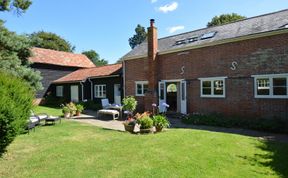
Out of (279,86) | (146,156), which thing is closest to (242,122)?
(279,86)

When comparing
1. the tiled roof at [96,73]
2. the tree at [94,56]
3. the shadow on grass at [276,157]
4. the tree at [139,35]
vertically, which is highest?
the tree at [139,35]

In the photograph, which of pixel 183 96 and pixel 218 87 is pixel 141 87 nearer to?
pixel 183 96

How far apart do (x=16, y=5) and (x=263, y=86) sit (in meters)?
18.6

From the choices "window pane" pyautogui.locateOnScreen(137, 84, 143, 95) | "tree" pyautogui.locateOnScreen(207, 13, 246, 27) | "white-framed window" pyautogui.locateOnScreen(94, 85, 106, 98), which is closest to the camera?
"window pane" pyautogui.locateOnScreen(137, 84, 143, 95)

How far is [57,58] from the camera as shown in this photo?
1232 inches

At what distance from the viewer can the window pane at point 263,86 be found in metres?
13.0

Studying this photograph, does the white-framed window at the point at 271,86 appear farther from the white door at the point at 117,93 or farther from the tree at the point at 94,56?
the tree at the point at 94,56

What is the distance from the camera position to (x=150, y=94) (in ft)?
61.1

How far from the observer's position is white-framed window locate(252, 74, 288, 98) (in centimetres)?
1247

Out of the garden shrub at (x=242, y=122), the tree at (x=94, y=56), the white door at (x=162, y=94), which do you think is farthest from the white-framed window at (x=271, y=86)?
the tree at (x=94, y=56)

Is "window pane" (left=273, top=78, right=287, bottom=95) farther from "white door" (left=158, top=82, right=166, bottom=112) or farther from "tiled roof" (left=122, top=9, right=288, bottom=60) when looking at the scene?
"white door" (left=158, top=82, right=166, bottom=112)

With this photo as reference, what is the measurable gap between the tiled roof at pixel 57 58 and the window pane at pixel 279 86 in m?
23.8

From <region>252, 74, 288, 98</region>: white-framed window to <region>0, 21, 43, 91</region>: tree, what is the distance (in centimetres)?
1635

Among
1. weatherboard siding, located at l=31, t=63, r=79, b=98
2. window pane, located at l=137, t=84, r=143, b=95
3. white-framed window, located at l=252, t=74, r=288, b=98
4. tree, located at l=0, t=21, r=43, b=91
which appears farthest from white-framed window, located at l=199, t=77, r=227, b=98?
weatherboard siding, located at l=31, t=63, r=79, b=98
